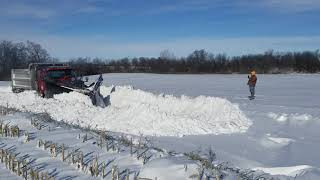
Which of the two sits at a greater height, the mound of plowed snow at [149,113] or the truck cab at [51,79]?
the truck cab at [51,79]

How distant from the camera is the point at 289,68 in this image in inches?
3253

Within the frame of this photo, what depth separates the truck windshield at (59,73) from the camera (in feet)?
84.3

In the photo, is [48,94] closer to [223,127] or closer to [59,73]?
[59,73]

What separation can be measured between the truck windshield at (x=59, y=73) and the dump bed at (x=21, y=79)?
89.7 inches

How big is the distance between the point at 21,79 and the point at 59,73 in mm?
4340

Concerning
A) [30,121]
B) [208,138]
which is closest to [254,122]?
[208,138]

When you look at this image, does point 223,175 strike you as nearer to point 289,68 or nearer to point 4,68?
point 289,68

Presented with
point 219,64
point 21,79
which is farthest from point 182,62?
point 21,79

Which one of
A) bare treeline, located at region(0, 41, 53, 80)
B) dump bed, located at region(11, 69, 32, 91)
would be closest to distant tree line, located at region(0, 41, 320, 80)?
bare treeline, located at region(0, 41, 53, 80)

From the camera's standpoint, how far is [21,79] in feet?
96.1

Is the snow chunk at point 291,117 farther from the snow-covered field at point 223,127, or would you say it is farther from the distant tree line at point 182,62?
the distant tree line at point 182,62

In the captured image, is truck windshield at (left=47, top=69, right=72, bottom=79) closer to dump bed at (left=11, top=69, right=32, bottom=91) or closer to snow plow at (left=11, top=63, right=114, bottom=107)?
snow plow at (left=11, top=63, right=114, bottom=107)

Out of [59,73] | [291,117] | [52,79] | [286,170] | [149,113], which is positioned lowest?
[286,170]

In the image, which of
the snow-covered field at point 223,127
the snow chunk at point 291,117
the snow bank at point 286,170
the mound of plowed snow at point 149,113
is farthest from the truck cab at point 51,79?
the snow bank at point 286,170
